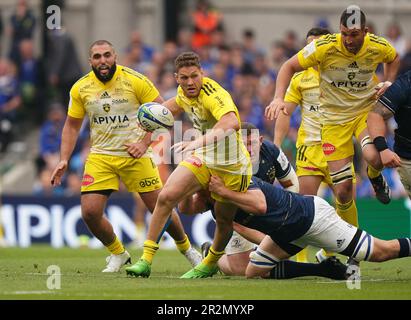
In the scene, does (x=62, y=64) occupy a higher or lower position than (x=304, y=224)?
lower

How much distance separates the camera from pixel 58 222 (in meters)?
21.2

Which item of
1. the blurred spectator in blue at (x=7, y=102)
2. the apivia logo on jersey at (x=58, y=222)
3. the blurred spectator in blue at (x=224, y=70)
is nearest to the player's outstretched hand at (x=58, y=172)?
the apivia logo on jersey at (x=58, y=222)

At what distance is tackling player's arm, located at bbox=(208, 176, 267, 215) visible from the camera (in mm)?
12172

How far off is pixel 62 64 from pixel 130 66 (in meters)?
1.89

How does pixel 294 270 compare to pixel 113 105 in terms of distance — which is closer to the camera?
pixel 294 270

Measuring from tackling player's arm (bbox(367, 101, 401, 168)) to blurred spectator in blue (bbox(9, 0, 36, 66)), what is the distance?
557 inches

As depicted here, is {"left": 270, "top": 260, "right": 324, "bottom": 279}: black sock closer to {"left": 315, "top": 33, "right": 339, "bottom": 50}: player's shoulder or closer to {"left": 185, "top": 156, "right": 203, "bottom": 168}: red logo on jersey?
{"left": 185, "top": 156, "right": 203, "bottom": 168}: red logo on jersey

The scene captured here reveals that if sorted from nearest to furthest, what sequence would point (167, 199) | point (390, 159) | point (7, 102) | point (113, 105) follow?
point (390, 159) < point (167, 199) < point (113, 105) < point (7, 102)

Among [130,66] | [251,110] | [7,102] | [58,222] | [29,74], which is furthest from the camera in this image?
[29,74]

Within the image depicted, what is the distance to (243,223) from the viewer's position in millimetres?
12562

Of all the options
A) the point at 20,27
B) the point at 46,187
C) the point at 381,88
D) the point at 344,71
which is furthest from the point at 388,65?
the point at 20,27

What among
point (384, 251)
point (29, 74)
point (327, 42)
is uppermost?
point (327, 42)

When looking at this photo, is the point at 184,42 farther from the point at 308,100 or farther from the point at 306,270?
the point at 306,270

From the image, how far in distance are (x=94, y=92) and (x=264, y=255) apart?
2902 mm
